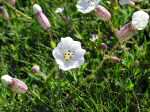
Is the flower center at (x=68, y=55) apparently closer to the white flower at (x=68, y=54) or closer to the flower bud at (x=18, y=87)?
the white flower at (x=68, y=54)

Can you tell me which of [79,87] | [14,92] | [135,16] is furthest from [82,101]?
[135,16]

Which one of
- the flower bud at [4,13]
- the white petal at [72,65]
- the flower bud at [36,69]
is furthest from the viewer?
the flower bud at [4,13]

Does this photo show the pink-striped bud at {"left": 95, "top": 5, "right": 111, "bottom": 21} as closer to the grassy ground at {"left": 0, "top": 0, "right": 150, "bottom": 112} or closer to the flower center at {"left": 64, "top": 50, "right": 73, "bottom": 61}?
the grassy ground at {"left": 0, "top": 0, "right": 150, "bottom": 112}

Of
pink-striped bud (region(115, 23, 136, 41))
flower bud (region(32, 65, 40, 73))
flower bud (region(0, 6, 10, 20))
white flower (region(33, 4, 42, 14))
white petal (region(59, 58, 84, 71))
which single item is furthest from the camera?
flower bud (region(0, 6, 10, 20))

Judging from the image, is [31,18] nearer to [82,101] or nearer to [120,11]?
[120,11]

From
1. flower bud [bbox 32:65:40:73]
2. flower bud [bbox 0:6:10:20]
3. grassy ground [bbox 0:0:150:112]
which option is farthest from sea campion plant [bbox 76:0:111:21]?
flower bud [bbox 0:6:10:20]

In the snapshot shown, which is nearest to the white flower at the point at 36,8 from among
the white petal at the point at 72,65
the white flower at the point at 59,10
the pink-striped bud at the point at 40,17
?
the pink-striped bud at the point at 40,17
